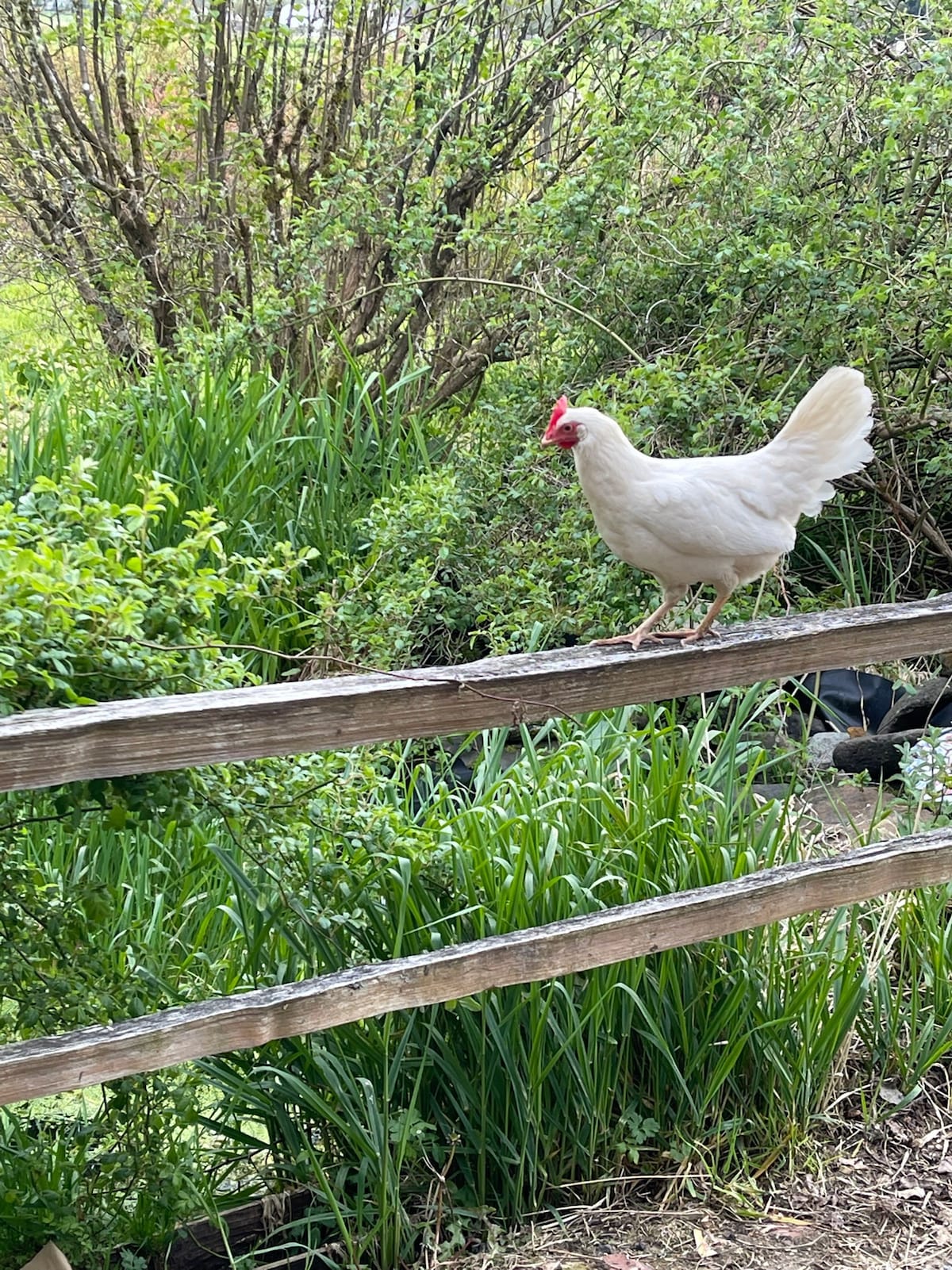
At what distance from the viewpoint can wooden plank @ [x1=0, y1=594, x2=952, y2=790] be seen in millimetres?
1788

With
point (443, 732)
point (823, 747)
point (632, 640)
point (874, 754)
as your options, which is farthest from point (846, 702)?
point (443, 732)

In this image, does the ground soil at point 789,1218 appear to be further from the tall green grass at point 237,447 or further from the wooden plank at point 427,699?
the tall green grass at point 237,447

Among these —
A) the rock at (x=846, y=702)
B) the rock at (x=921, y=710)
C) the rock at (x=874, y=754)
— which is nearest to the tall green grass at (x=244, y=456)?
the rock at (x=846, y=702)

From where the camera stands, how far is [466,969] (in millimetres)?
2297

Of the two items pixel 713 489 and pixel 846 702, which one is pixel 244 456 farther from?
pixel 713 489

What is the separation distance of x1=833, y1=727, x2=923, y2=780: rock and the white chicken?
1.80 meters

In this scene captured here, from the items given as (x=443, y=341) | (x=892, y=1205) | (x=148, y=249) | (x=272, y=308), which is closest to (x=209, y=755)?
(x=892, y=1205)

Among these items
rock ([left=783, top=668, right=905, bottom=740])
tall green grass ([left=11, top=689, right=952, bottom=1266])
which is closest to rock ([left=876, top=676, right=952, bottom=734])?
rock ([left=783, top=668, right=905, bottom=740])

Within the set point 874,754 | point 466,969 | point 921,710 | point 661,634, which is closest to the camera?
point 466,969

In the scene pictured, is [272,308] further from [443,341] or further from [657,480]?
[657,480]

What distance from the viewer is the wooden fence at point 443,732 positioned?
1.84 meters

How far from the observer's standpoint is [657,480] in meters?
2.63

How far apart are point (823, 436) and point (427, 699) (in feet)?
3.75

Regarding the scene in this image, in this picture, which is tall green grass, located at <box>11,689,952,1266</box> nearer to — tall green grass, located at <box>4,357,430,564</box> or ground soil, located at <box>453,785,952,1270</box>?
ground soil, located at <box>453,785,952,1270</box>
